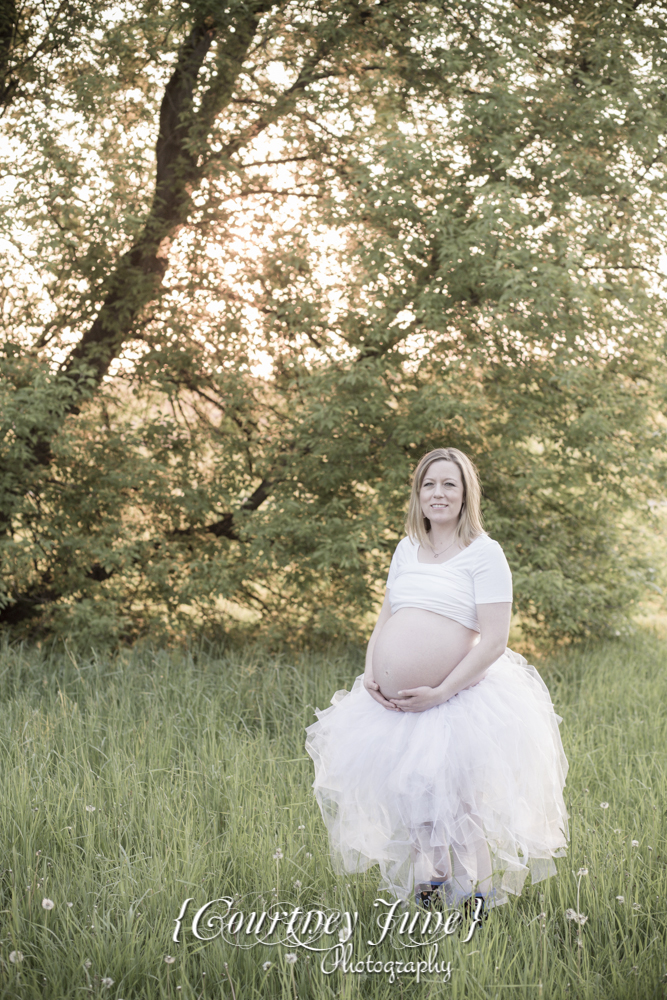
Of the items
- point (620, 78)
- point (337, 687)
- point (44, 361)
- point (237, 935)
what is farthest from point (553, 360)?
point (237, 935)

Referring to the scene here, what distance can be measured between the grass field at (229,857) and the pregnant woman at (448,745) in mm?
206

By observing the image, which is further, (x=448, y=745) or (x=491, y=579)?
(x=491, y=579)

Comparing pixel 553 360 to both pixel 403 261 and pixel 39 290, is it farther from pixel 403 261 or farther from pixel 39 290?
pixel 39 290

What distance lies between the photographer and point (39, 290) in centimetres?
683

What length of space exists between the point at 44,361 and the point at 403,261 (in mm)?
3150

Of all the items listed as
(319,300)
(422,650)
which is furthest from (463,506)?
(319,300)

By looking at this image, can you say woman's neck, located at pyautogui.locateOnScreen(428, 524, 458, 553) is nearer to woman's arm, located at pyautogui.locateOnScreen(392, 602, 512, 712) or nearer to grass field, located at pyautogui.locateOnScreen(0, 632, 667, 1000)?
woman's arm, located at pyautogui.locateOnScreen(392, 602, 512, 712)

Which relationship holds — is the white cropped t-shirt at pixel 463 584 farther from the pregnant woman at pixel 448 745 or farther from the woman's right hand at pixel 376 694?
the woman's right hand at pixel 376 694

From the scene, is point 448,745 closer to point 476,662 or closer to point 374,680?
point 476,662

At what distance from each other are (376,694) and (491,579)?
2.11 ft

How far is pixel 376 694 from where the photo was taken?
2996 mm

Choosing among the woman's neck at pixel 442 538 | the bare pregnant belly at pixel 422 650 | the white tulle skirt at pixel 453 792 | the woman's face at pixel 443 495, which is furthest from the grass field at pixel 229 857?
the woman's face at pixel 443 495

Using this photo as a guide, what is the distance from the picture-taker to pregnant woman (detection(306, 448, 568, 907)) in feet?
8.87

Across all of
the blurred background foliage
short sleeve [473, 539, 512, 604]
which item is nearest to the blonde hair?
short sleeve [473, 539, 512, 604]
